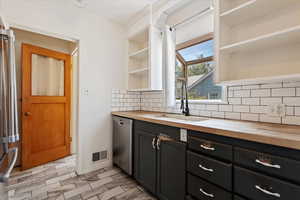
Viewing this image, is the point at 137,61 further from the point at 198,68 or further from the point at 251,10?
the point at 251,10

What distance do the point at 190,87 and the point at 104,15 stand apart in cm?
180

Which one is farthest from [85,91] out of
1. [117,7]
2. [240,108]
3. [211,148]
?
[240,108]

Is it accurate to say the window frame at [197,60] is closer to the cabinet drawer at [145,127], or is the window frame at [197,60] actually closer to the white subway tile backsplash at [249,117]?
the white subway tile backsplash at [249,117]

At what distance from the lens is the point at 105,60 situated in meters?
2.41

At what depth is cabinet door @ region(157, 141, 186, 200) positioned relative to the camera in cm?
128

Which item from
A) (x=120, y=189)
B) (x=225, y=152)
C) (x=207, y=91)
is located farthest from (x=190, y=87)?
(x=120, y=189)

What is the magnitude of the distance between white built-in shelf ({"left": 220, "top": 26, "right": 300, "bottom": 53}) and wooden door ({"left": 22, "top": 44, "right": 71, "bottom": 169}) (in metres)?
2.83

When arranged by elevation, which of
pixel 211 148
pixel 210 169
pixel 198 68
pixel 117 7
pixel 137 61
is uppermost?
pixel 117 7

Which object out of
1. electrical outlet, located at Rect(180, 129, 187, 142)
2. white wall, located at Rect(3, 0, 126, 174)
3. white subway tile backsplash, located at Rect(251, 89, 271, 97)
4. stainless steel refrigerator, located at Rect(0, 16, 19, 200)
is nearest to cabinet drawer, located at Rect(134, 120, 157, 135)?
electrical outlet, located at Rect(180, 129, 187, 142)

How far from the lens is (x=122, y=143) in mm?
2135

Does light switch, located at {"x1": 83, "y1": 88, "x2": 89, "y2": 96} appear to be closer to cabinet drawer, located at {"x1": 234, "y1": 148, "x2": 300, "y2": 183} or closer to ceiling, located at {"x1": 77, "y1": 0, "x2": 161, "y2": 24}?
ceiling, located at {"x1": 77, "y1": 0, "x2": 161, "y2": 24}

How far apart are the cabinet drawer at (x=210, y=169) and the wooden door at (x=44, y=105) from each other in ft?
8.45

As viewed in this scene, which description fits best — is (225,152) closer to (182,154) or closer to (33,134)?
(182,154)

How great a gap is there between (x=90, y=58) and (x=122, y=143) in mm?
1397
